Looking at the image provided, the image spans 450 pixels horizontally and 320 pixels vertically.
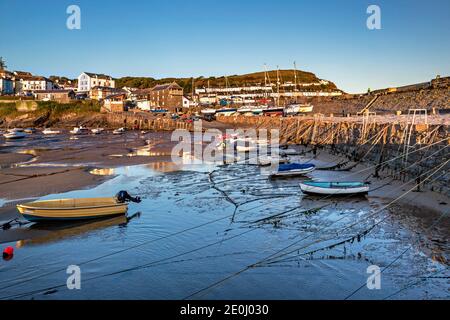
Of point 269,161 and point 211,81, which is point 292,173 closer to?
point 269,161

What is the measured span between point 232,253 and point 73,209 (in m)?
8.11

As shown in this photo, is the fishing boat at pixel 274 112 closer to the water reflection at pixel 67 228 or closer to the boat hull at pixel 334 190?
the boat hull at pixel 334 190

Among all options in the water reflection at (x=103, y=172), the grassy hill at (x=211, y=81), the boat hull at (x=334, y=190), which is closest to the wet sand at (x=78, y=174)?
the water reflection at (x=103, y=172)

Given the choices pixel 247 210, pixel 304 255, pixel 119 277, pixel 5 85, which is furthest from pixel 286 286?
pixel 5 85

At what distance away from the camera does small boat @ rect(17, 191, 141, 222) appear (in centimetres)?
1757

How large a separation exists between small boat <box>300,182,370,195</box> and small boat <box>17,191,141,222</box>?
10091mm

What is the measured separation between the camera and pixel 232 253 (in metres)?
14.4

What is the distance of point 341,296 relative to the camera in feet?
36.4

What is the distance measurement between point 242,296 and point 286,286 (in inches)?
56.5

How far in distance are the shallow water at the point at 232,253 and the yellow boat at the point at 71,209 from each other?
0.45 meters

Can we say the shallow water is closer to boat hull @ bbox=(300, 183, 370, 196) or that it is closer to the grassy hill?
boat hull @ bbox=(300, 183, 370, 196)

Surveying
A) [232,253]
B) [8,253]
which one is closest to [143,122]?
[8,253]
